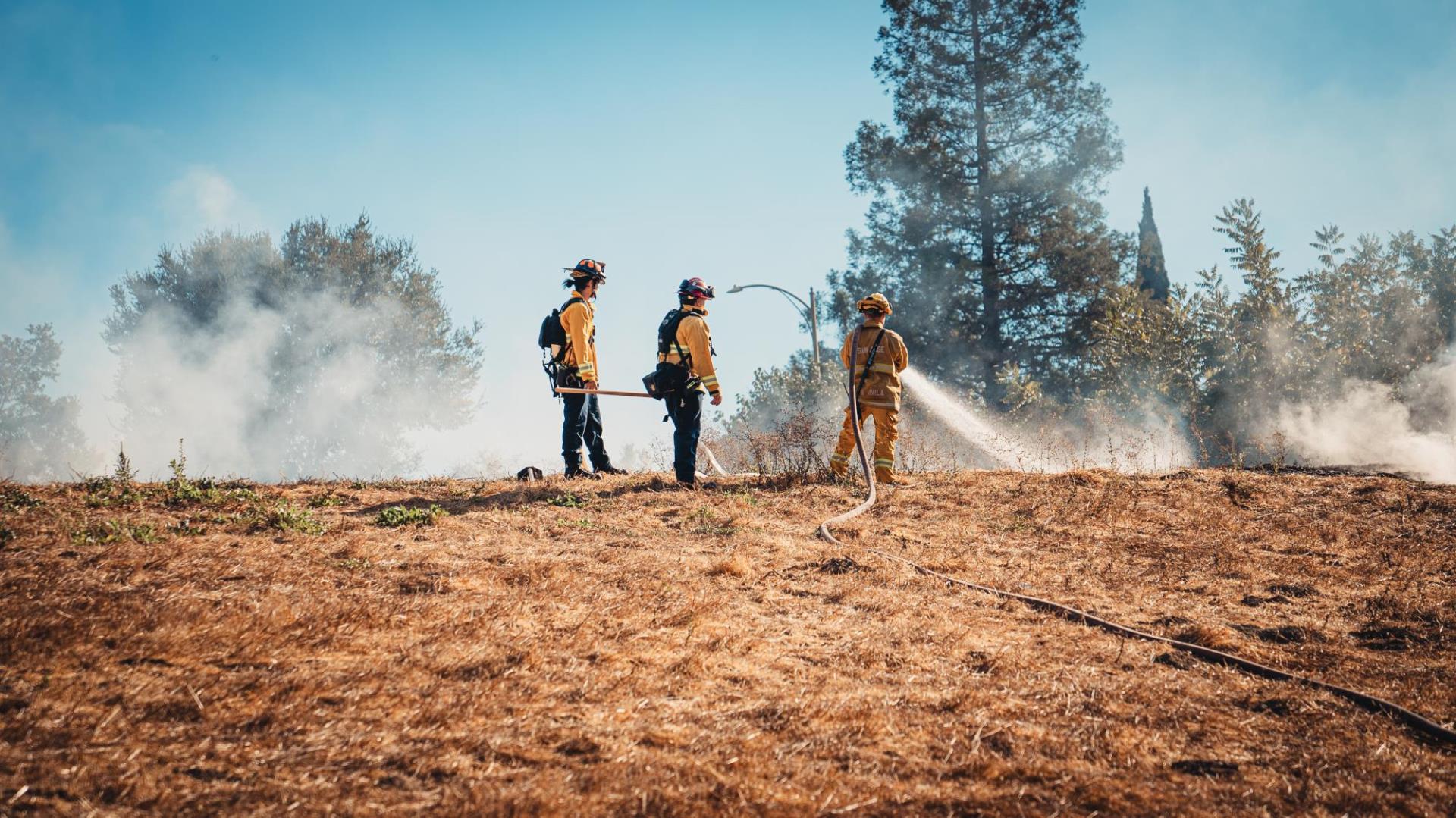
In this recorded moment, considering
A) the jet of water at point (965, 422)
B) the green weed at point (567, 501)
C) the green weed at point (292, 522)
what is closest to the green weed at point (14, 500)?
the green weed at point (292, 522)

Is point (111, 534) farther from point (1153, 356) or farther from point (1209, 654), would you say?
point (1153, 356)

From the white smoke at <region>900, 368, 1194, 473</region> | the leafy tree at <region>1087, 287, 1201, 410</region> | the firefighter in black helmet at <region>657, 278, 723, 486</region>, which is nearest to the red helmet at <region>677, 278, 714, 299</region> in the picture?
the firefighter in black helmet at <region>657, 278, 723, 486</region>

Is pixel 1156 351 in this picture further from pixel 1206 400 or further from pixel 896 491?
pixel 896 491

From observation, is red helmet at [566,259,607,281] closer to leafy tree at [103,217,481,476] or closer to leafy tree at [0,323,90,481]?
leafy tree at [103,217,481,476]

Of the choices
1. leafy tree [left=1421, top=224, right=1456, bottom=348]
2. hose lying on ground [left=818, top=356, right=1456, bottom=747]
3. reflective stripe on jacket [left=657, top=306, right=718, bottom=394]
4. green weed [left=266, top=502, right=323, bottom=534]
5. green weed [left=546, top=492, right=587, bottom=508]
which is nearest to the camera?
hose lying on ground [left=818, top=356, right=1456, bottom=747]

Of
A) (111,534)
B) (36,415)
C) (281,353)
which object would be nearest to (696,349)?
(111,534)

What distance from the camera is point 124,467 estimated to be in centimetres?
730

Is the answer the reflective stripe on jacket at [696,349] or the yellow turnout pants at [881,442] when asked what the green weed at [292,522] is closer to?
the reflective stripe on jacket at [696,349]

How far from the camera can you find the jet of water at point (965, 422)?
856 inches

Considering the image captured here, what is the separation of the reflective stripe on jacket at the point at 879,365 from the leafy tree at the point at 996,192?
52.7ft

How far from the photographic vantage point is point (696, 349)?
9.54 metres

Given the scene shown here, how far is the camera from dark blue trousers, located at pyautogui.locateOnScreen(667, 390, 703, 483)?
9.63 m

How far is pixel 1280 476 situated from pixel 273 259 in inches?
1379

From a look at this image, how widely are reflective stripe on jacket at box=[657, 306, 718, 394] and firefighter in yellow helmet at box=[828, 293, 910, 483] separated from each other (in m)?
1.70
